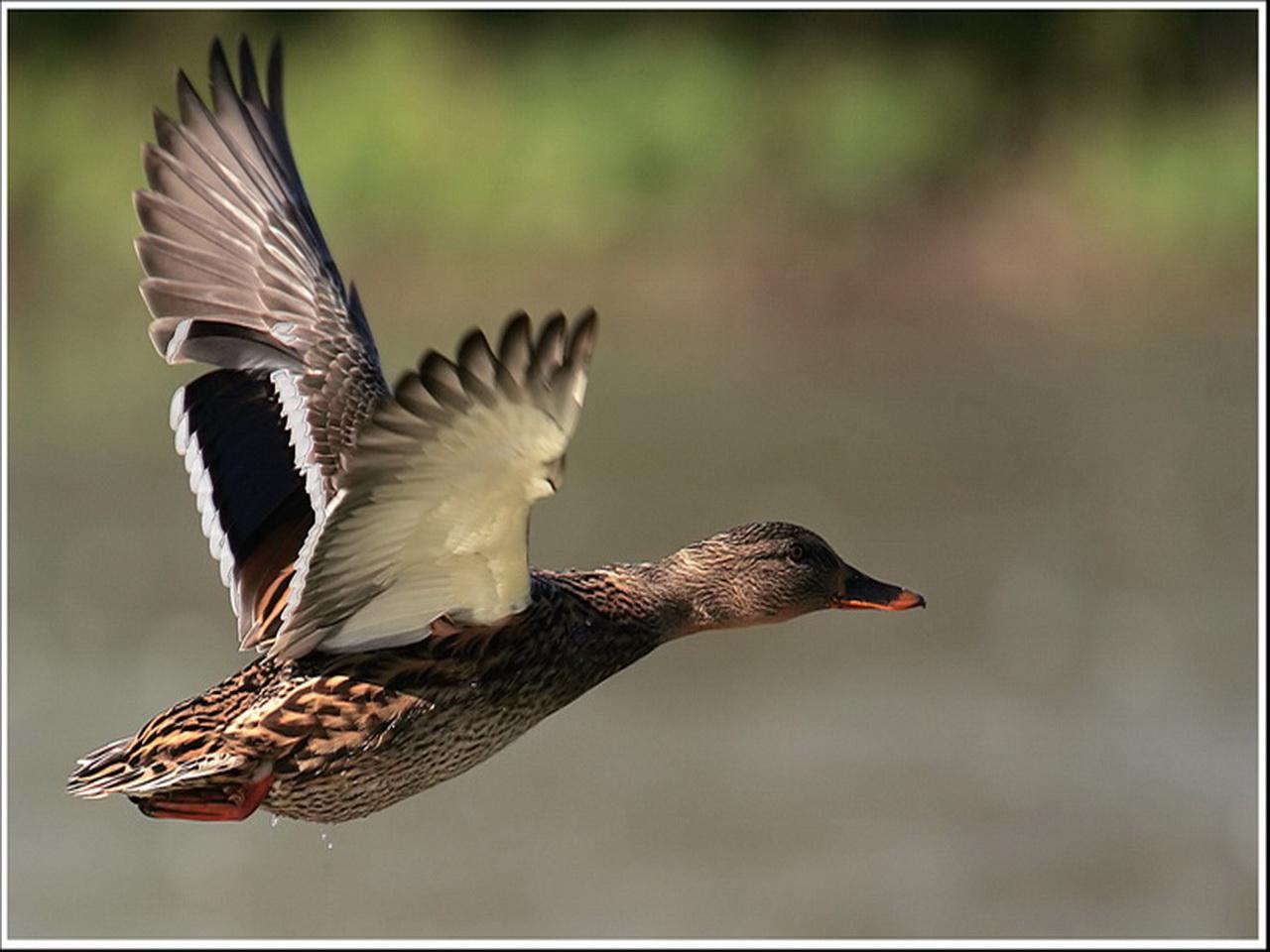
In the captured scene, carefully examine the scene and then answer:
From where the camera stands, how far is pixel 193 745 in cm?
454

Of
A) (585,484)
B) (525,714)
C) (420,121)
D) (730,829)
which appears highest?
(420,121)

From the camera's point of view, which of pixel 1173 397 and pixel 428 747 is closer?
pixel 428 747

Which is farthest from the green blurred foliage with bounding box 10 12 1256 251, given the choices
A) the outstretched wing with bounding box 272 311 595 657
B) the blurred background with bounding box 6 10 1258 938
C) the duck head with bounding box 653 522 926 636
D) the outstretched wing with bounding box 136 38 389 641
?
the outstretched wing with bounding box 272 311 595 657

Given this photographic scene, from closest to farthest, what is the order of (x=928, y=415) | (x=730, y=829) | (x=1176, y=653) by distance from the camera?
(x=730, y=829) < (x=1176, y=653) < (x=928, y=415)

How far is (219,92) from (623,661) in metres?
1.44

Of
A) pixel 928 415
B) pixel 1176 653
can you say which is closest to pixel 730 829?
A: pixel 1176 653

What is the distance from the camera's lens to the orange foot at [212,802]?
457 cm

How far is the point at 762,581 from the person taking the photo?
16.6ft

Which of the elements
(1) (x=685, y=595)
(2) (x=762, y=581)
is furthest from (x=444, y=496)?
(2) (x=762, y=581)

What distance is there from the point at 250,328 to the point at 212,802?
99 cm

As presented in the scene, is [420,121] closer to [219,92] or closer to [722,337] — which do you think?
[722,337]

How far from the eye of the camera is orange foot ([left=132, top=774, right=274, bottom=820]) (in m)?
4.57

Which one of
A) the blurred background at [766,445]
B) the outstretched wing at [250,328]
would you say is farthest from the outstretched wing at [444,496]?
the blurred background at [766,445]

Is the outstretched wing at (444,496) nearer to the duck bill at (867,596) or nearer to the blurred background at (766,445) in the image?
the duck bill at (867,596)
